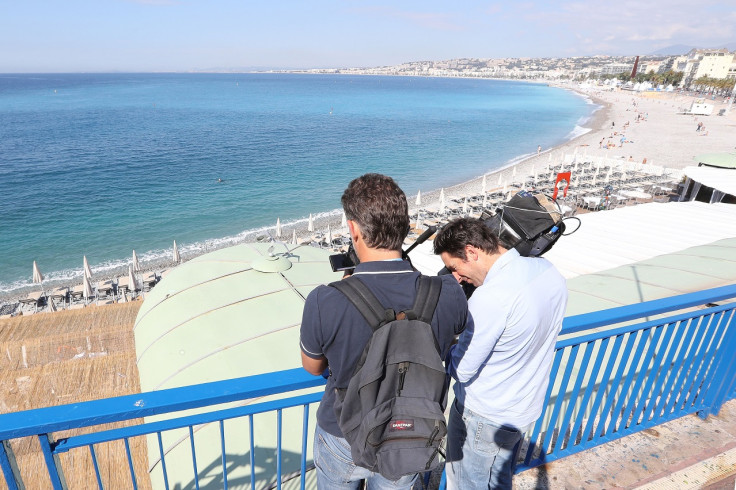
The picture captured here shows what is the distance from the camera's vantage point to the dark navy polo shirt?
4.93 ft

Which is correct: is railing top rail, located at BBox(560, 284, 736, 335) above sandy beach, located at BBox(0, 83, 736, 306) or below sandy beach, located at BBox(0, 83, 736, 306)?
above

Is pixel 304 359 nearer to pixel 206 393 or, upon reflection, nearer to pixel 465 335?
pixel 206 393

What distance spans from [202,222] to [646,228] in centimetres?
2707

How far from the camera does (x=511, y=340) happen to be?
1992mm

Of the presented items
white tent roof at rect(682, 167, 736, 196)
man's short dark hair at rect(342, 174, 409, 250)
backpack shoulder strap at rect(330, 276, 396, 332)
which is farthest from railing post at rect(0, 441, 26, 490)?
white tent roof at rect(682, 167, 736, 196)

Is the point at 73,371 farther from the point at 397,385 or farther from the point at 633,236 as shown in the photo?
the point at 633,236

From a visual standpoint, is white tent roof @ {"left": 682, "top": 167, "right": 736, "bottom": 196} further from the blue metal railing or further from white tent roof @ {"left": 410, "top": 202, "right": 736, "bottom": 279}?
the blue metal railing

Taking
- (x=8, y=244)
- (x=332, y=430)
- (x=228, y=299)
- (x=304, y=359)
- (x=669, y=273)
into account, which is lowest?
(x=8, y=244)

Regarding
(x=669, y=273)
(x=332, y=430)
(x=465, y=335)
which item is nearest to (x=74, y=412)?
(x=332, y=430)

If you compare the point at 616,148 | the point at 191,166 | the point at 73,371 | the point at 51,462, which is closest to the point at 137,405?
the point at 51,462

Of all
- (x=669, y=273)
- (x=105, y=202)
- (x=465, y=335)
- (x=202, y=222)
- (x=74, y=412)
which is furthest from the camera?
(x=105, y=202)

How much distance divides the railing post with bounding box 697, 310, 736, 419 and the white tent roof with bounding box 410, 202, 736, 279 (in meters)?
4.32

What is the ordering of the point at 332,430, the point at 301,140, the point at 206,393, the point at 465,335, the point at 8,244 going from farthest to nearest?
the point at 301,140 → the point at 8,244 → the point at 465,335 → the point at 332,430 → the point at 206,393

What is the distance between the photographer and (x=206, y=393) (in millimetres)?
1663
